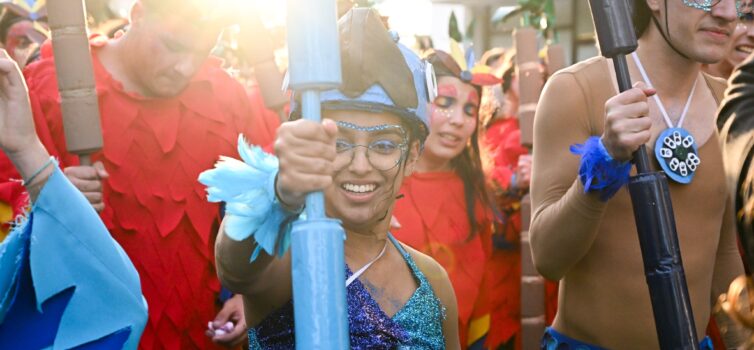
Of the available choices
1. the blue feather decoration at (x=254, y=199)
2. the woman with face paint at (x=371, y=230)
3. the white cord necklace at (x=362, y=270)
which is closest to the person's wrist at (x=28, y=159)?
the woman with face paint at (x=371, y=230)

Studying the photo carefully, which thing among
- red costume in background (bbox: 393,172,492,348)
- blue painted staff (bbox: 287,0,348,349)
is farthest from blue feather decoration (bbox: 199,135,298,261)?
red costume in background (bbox: 393,172,492,348)

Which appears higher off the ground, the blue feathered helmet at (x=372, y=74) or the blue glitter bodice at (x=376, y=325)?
the blue feathered helmet at (x=372, y=74)

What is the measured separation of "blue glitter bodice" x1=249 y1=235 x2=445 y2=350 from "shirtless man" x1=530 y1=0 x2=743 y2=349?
41 cm

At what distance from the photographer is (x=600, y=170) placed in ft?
8.66

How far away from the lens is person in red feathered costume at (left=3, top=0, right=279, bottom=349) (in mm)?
4105

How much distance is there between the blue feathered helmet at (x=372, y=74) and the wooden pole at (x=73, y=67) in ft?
2.85

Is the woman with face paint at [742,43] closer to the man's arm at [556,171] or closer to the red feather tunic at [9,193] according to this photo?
the man's arm at [556,171]

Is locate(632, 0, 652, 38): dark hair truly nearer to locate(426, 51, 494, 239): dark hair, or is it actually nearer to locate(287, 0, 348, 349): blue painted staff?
locate(287, 0, 348, 349): blue painted staff

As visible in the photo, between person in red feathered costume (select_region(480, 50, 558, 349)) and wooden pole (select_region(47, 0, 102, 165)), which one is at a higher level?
wooden pole (select_region(47, 0, 102, 165))

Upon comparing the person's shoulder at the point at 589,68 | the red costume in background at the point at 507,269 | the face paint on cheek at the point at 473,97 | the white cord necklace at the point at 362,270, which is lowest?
the red costume in background at the point at 507,269

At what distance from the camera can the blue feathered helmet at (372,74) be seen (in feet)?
8.61

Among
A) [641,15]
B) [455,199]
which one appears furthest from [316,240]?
[455,199]

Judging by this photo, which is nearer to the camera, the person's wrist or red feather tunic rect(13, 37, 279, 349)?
→ the person's wrist

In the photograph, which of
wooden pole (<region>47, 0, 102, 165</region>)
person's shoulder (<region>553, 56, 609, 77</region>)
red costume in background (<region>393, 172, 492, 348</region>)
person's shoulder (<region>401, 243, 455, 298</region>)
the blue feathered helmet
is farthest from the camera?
red costume in background (<region>393, 172, 492, 348</region>)
